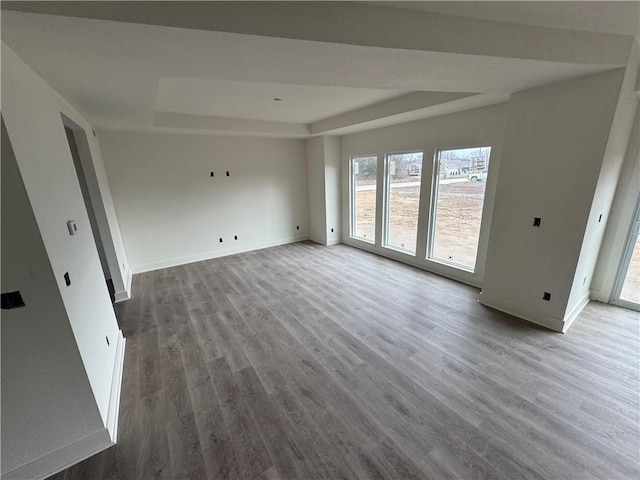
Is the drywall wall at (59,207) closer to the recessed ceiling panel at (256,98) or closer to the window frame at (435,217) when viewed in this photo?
the recessed ceiling panel at (256,98)

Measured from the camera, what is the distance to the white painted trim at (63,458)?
1481 mm

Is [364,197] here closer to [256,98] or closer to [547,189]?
[256,98]

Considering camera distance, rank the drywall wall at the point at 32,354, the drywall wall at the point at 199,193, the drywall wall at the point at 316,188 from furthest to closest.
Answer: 1. the drywall wall at the point at 316,188
2. the drywall wall at the point at 199,193
3. the drywall wall at the point at 32,354

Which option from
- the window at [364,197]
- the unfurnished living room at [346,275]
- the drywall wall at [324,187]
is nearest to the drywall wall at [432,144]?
the unfurnished living room at [346,275]

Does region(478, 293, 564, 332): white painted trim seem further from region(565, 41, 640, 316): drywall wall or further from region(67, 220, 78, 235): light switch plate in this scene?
region(67, 220, 78, 235): light switch plate

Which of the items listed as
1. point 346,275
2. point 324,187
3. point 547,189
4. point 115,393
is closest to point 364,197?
point 324,187

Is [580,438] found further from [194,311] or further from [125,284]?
[125,284]

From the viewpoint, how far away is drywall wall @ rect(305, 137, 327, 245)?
5.72m

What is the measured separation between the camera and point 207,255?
5.41 metres

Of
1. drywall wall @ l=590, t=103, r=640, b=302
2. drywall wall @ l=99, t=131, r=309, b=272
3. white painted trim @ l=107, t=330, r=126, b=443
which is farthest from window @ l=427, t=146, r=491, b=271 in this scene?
white painted trim @ l=107, t=330, r=126, b=443

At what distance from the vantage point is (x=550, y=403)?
1.94 metres

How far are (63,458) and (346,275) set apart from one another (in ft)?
11.5

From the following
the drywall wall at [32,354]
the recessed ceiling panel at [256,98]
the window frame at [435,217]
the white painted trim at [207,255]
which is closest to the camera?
the drywall wall at [32,354]

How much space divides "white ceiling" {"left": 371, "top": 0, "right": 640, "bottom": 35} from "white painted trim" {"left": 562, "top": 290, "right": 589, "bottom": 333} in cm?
250
